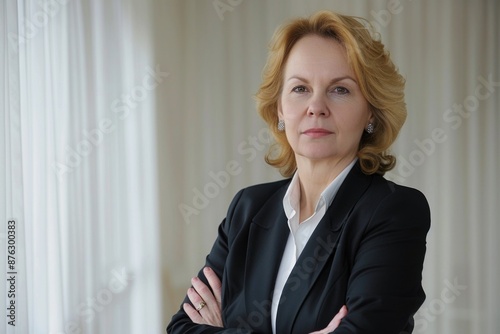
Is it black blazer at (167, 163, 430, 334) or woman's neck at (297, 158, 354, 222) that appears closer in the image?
black blazer at (167, 163, 430, 334)

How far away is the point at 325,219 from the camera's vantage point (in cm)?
172

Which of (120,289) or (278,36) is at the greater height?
(278,36)

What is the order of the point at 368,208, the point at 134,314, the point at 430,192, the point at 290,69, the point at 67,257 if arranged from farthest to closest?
the point at 430,192 < the point at 134,314 < the point at 67,257 < the point at 290,69 < the point at 368,208

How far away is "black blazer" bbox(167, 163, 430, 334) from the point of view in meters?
1.54

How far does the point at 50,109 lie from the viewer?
134 inches

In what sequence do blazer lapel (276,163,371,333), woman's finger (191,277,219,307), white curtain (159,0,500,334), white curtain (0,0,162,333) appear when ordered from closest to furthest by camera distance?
blazer lapel (276,163,371,333)
woman's finger (191,277,219,307)
white curtain (0,0,162,333)
white curtain (159,0,500,334)

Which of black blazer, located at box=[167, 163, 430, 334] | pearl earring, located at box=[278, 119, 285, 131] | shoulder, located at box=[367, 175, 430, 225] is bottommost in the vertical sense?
black blazer, located at box=[167, 163, 430, 334]

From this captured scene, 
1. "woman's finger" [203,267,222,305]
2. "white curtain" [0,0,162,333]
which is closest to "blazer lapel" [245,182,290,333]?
"woman's finger" [203,267,222,305]

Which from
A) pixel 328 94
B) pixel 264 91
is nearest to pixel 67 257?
pixel 264 91

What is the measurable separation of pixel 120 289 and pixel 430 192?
193 cm

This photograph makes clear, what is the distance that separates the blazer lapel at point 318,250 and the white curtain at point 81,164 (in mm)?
1990

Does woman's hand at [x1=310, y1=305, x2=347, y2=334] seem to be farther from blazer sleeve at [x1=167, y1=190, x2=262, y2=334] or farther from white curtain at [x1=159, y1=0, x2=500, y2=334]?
white curtain at [x1=159, y1=0, x2=500, y2=334]

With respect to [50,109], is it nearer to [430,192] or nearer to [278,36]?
[278,36]

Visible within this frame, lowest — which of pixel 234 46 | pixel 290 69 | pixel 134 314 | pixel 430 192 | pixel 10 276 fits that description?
pixel 134 314
